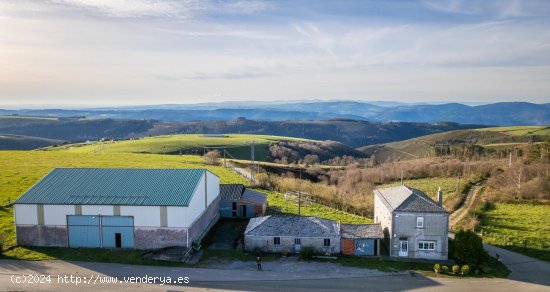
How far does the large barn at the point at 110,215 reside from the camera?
39469 millimetres

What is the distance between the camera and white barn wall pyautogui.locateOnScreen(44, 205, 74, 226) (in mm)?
40353

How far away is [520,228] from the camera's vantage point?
→ 52375mm

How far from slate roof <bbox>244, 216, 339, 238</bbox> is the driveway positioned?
1523cm

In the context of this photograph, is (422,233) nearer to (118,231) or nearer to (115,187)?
Result: (118,231)

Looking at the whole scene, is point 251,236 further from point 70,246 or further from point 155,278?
point 70,246

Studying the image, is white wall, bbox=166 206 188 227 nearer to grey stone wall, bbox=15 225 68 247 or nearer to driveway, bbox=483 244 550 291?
grey stone wall, bbox=15 225 68 247

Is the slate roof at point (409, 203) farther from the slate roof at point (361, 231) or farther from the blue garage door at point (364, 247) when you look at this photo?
the blue garage door at point (364, 247)

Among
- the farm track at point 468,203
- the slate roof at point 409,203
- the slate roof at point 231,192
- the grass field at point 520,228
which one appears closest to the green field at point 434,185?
the farm track at point 468,203

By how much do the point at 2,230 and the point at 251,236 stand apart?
2486cm

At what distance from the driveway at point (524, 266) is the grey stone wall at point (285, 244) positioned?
14.3 m

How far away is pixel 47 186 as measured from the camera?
42969mm

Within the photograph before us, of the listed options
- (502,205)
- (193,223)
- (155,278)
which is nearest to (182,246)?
(193,223)

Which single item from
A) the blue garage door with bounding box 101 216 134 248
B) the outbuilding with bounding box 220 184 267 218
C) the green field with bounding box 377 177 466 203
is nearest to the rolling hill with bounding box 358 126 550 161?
the green field with bounding box 377 177 466 203

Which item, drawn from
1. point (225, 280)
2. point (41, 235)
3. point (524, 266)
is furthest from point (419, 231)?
point (41, 235)
